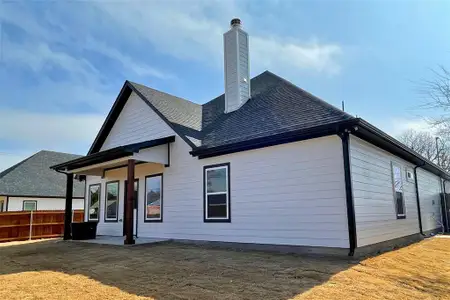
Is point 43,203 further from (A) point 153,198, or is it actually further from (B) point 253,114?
(B) point 253,114

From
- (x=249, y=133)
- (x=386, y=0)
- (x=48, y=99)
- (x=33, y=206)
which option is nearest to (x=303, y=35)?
(x=386, y=0)

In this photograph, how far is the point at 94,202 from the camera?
1415 cm

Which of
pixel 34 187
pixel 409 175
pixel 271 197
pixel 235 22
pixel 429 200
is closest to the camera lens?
pixel 271 197

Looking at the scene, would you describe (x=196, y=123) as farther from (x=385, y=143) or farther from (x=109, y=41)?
(x=385, y=143)

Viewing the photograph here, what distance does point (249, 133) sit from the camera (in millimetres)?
9016

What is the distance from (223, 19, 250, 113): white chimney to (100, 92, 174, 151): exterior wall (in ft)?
8.24

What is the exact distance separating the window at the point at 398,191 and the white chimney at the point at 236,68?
5.32 meters

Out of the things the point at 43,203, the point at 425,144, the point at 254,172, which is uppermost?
the point at 425,144

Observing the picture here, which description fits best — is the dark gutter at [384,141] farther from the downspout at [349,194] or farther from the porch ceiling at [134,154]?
the porch ceiling at [134,154]

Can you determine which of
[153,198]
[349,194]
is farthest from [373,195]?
[153,198]

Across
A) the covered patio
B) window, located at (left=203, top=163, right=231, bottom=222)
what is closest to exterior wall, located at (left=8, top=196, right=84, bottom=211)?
the covered patio

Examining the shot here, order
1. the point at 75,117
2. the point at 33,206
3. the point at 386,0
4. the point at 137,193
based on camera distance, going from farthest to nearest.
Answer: the point at 33,206 → the point at 75,117 → the point at 137,193 → the point at 386,0

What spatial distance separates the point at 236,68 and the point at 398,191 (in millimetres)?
6613

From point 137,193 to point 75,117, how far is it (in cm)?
843
